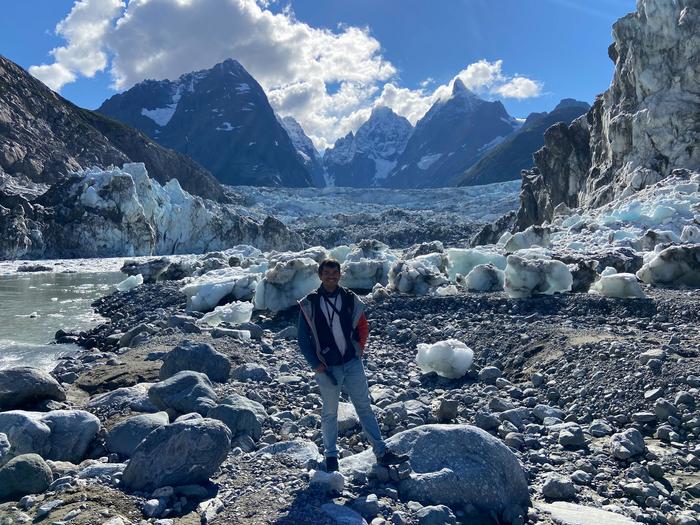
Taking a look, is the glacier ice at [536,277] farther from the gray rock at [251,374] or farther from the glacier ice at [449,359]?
the gray rock at [251,374]

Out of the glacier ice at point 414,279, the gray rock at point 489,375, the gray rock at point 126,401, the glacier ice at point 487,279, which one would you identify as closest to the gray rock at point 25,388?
the gray rock at point 126,401

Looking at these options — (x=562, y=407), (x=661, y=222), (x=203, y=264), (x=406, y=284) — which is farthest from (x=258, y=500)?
(x=203, y=264)

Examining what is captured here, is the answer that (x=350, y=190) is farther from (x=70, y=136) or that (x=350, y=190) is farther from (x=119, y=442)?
(x=119, y=442)

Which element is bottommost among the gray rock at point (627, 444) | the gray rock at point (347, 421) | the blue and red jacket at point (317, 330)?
Result: the gray rock at point (347, 421)

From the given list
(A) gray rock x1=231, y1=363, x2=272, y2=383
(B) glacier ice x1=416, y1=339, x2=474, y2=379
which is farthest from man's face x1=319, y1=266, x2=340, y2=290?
(A) gray rock x1=231, y1=363, x2=272, y2=383

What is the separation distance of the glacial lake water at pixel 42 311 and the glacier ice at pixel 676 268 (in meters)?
15.2

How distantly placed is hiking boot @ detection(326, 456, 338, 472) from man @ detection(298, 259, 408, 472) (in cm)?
4

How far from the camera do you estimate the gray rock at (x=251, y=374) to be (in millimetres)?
8383

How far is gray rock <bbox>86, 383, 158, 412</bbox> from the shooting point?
21.7ft

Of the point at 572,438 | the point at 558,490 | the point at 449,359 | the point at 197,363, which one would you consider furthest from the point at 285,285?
the point at 558,490

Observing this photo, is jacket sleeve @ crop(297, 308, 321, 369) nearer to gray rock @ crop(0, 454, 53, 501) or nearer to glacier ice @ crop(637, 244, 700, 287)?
gray rock @ crop(0, 454, 53, 501)

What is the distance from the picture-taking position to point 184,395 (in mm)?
6465

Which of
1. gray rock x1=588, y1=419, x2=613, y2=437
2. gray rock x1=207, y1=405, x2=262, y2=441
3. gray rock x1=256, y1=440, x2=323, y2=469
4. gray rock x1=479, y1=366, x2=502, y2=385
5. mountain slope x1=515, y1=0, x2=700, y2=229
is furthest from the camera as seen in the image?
mountain slope x1=515, y1=0, x2=700, y2=229

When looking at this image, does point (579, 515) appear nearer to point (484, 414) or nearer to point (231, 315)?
point (484, 414)
